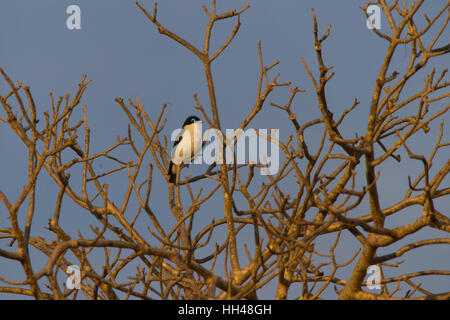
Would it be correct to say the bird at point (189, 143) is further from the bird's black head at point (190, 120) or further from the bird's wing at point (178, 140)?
the bird's black head at point (190, 120)

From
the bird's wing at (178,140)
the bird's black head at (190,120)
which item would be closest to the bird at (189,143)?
the bird's wing at (178,140)

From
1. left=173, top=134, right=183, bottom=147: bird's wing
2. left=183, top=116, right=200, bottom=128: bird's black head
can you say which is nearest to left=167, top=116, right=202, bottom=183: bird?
left=173, top=134, right=183, bottom=147: bird's wing

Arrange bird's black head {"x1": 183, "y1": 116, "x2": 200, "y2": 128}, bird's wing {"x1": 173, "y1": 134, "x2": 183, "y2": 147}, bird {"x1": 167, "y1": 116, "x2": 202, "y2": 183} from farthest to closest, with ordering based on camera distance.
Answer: bird's black head {"x1": 183, "y1": 116, "x2": 200, "y2": 128}
bird's wing {"x1": 173, "y1": 134, "x2": 183, "y2": 147}
bird {"x1": 167, "y1": 116, "x2": 202, "y2": 183}

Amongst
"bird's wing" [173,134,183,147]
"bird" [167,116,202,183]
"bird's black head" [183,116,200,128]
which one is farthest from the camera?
"bird's black head" [183,116,200,128]

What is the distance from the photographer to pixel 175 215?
324 inches

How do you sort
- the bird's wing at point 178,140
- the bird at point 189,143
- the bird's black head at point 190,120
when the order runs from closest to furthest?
1. the bird at point 189,143
2. the bird's wing at point 178,140
3. the bird's black head at point 190,120

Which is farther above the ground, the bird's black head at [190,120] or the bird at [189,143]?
the bird's black head at [190,120]

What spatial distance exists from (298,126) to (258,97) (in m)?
0.90

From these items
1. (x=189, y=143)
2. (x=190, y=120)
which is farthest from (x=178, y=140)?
(x=190, y=120)

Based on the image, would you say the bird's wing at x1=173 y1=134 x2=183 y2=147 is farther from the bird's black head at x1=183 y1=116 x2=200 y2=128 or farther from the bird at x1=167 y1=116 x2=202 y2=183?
the bird's black head at x1=183 y1=116 x2=200 y2=128

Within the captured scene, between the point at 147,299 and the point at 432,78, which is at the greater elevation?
the point at 432,78
